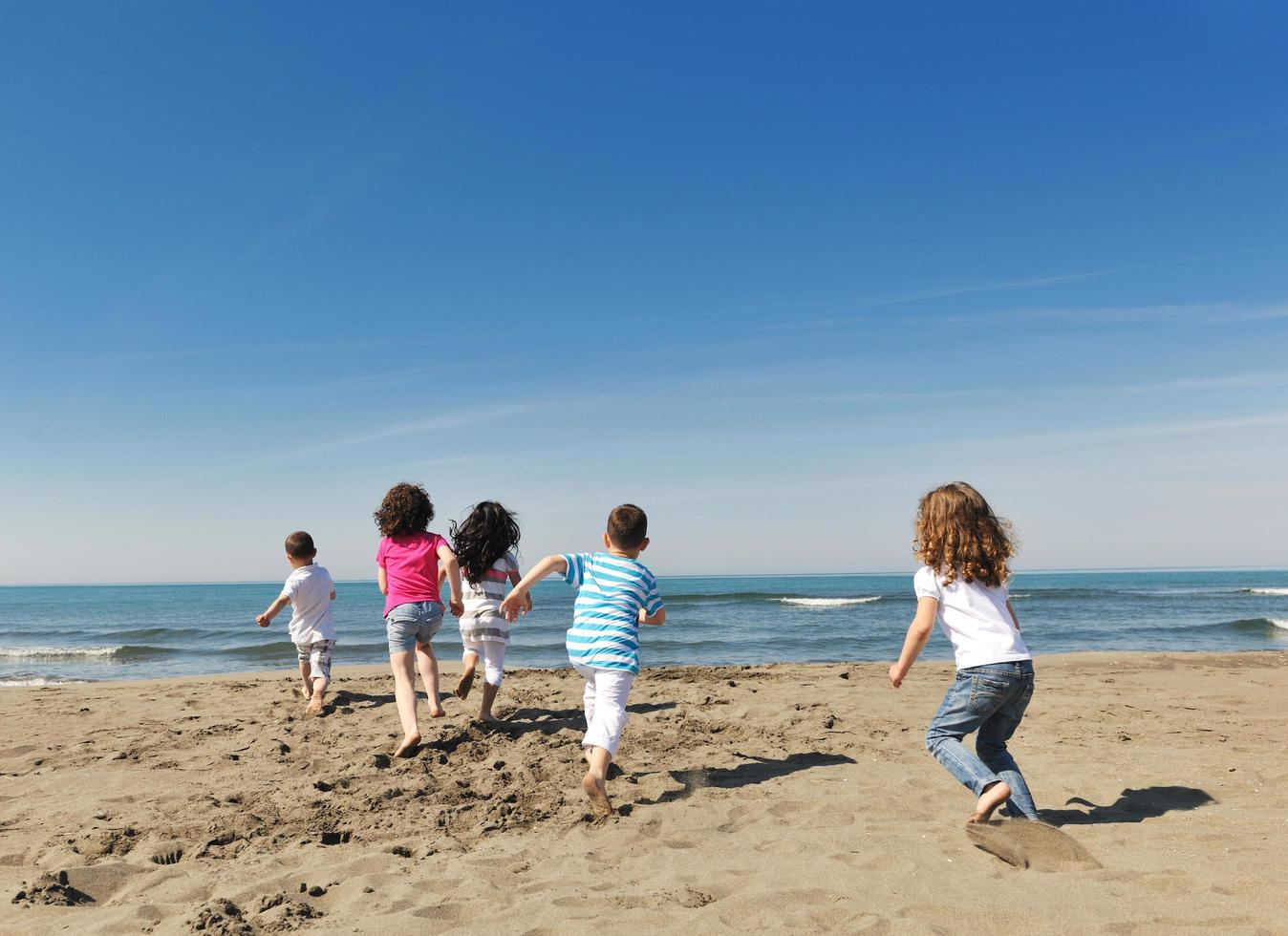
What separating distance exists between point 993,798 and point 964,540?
1251 millimetres

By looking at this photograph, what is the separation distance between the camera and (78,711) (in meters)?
8.41

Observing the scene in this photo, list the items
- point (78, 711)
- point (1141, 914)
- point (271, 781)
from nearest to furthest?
point (1141, 914) < point (271, 781) < point (78, 711)

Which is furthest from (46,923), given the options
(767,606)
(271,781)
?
(767,606)

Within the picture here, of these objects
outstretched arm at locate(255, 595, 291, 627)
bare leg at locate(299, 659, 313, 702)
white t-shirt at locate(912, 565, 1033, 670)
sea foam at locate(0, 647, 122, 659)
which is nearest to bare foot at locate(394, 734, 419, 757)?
outstretched arm at locate(255, 595, 291, 627)

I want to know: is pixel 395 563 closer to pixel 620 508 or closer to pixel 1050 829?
pixel 620 508

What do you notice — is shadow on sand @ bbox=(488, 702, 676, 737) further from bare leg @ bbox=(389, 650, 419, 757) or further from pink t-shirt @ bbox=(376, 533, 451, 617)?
pink t-shirt @ bbox=(376, 533, 451, 617)

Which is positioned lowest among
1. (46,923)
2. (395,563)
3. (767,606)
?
(767,606)

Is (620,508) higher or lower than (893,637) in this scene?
higher

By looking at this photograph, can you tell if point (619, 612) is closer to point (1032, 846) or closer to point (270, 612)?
point (1032, 846)

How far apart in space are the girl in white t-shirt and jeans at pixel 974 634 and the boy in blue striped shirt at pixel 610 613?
1.53 meters

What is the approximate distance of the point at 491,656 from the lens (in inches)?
257

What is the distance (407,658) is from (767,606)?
84.7 ft

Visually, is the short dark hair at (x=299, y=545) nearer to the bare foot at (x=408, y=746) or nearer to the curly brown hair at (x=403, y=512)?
the curly brown hair at (x=403, y=512)

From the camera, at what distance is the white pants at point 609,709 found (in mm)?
4555
